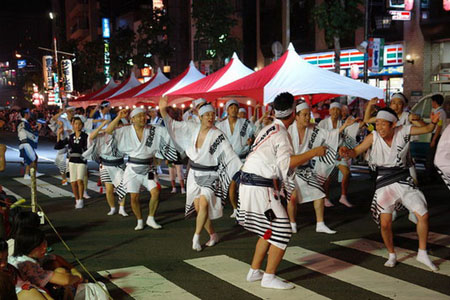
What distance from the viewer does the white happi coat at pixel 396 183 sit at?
5.60 m

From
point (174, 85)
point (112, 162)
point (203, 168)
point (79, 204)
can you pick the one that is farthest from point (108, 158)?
point (174, 85)

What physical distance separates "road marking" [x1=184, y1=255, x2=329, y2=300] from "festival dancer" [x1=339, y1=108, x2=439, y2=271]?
50.6 inches

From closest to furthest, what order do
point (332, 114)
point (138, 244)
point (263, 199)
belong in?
point (263, 199) → point (138, 244) → point (332, 114)

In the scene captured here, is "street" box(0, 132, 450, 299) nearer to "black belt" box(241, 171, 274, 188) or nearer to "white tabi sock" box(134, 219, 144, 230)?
"white tabi sock" box(134, 219, 144, 230)

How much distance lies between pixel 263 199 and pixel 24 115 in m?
10.6

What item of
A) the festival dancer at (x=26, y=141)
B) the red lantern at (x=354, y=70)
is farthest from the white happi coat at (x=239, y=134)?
the red lantern at (x=354, y=70)

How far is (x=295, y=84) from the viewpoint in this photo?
10047mm

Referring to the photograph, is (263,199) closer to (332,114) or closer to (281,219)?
(281,219)

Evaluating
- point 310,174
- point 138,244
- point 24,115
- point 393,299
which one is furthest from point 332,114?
point 24,115

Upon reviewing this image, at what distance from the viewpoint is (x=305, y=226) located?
7953 millimetres

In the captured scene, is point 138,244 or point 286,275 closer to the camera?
point 286,275

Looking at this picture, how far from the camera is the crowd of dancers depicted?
5.06 m

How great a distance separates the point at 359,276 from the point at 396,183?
3.59 feet

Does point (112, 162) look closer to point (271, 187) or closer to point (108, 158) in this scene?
point (108, 158)
